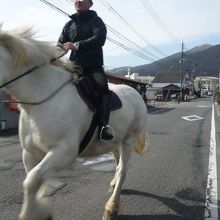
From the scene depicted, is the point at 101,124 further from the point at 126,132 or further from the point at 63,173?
the point at 63,173

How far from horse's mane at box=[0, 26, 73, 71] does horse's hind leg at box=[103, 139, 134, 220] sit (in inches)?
74.2

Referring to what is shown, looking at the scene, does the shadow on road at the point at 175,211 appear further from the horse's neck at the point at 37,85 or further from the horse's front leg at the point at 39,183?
the horse's neck at the point at 37,85

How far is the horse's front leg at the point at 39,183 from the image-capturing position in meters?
4.40

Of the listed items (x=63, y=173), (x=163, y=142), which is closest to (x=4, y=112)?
(x=163, y=142)

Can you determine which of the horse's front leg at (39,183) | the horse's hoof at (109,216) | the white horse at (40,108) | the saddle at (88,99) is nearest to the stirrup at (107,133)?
the saddle at (88,99)

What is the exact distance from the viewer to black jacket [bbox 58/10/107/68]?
5.31 metres

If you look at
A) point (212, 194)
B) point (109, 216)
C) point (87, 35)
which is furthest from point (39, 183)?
point (212, 194)

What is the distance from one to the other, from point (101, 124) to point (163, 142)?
8.70m

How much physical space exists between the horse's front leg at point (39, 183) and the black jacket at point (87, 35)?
4.17 feet

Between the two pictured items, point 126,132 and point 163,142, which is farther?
point 163,142

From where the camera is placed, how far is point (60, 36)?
5.66m

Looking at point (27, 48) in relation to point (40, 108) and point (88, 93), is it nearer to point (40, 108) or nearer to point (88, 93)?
point (40, 108)

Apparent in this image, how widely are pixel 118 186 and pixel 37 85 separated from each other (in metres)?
2.04

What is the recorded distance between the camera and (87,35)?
538 centimetres
